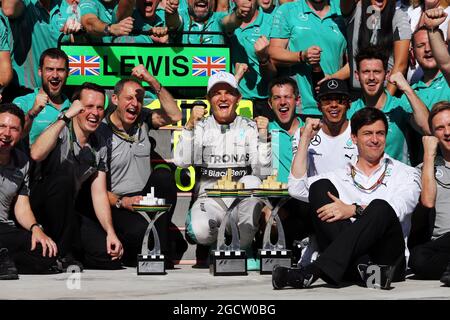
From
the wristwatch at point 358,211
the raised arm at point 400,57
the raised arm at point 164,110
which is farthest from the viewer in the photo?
the raised arm at point 400,57

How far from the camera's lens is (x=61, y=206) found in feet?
29.5

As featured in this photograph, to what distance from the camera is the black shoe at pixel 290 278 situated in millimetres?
7723

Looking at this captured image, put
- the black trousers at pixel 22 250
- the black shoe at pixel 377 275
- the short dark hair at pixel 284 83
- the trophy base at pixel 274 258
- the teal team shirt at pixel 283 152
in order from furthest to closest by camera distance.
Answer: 1. the short dark hair at pixel 284 83
2. the teal team shirt at pixel 283 152
3. the trophy base at pixel 274 258
4. the black trousers at pixel 22 250
5. the black shoe at pixel 377 275

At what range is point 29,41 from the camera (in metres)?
10.9

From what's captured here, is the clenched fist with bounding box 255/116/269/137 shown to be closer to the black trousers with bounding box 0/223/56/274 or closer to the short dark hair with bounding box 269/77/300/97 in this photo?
the short dark hair with bounding box 269/77/300/97

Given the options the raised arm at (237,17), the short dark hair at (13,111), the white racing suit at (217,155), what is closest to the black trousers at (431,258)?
the white racing suit at (217,155)

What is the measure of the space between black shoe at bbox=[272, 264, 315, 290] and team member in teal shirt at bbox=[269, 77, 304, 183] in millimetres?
2357

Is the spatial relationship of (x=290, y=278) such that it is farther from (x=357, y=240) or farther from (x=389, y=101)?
(x=389, y=101)

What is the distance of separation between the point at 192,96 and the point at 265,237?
2.58 m

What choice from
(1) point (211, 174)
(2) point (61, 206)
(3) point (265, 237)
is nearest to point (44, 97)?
(2) point (61, 206)

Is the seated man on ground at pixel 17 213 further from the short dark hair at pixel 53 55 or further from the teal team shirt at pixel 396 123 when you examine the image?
the teal team shirt at pixel 396 123

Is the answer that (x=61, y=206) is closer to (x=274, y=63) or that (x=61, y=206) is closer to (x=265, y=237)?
(x=265, y=237)

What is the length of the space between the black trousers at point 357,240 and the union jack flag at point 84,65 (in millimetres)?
3392
